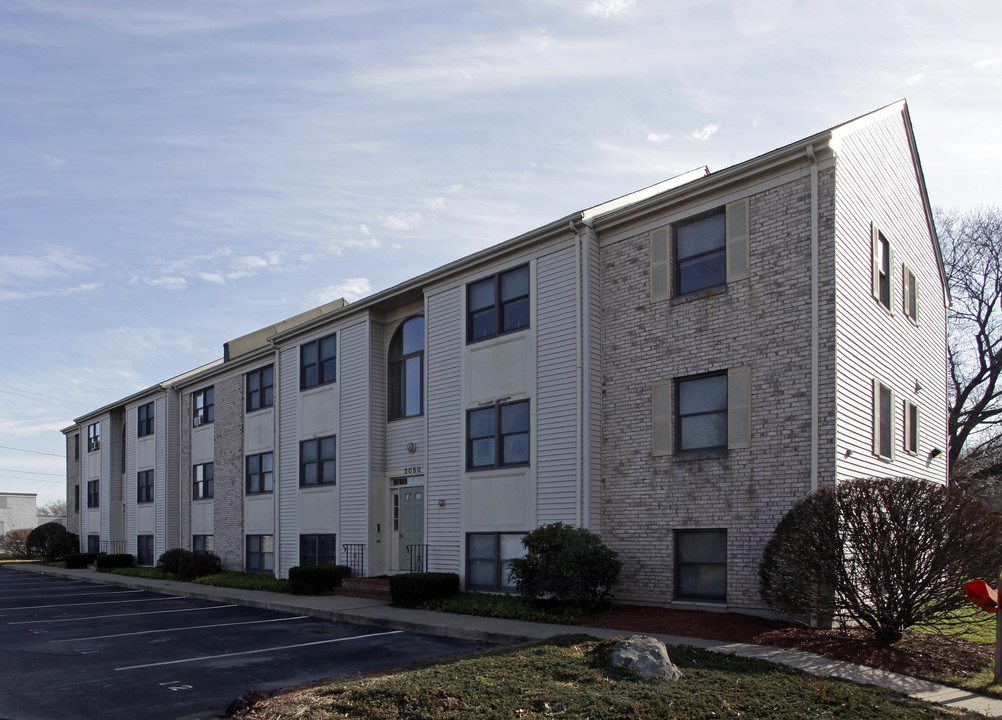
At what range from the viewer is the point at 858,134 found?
1491cm

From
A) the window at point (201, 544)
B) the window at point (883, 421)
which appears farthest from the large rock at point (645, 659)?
the window at point (201, 544)

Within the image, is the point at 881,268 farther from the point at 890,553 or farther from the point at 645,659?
the point at 645,659

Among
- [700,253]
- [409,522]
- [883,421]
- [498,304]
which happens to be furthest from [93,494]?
[883,421]

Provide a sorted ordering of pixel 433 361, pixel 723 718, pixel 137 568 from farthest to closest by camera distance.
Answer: pixel 137 568, pixel 433 361, pixel 723 718

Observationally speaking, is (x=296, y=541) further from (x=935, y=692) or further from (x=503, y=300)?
(x=935, y=692)

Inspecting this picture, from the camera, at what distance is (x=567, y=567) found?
14.4 meters

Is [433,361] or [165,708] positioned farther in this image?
[433,361]

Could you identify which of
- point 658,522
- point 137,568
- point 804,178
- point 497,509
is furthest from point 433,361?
point 137,568

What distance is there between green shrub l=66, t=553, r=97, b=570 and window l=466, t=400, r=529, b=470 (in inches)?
1038

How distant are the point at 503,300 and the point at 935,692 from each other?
1170 cm

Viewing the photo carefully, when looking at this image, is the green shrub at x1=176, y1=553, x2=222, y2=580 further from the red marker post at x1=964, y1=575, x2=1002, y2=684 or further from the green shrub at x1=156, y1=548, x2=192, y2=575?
the red marker post at x1=964, y1=575, x2=1002, y2=684

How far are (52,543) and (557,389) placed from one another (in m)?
38.1

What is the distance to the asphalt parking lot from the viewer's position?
9.15 metres

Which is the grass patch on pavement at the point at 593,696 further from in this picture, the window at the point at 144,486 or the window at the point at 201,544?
the window at the point at 144,486
